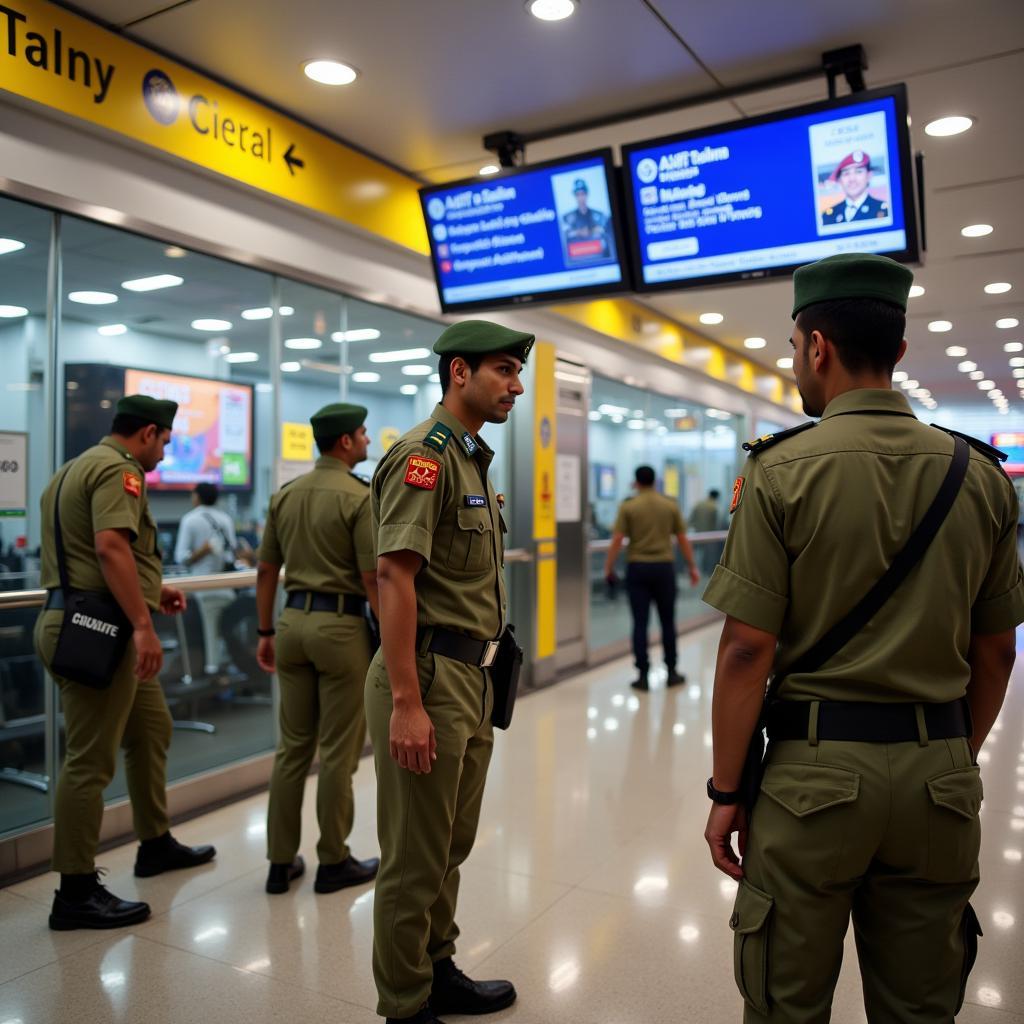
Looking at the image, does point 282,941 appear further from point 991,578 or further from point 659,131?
point 659,131

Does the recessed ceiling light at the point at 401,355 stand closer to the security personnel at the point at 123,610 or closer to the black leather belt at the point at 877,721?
the security personnel at the point at 123,610

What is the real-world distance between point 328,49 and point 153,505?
203 centimetres

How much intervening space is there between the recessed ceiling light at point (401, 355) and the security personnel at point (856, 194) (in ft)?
8.54

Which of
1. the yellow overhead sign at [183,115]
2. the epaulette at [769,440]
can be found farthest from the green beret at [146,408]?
the epaulette at [769,440]

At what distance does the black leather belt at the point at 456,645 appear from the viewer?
79.7 inches

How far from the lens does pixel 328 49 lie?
355 cm

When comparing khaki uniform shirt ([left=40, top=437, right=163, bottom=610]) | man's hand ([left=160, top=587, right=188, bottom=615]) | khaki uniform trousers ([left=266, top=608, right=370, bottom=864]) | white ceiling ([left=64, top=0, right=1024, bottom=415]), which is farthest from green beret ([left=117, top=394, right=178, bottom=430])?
white ceiling ([left=64, top=0, right=1024, bottom=415])

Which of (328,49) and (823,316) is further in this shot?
(328,49)

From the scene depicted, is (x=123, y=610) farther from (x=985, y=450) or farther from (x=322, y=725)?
(x=985, y=450)

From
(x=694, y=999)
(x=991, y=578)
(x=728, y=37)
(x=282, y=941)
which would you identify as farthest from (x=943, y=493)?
(x=728, y=37)

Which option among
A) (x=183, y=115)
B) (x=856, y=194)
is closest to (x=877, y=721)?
(x=856, y=194)

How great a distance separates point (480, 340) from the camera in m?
2.09

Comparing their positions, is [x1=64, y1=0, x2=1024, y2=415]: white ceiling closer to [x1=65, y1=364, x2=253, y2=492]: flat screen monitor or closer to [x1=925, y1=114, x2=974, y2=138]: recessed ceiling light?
[x1=925, y1=114, x2=974, y2=138]: recessed ceiling light

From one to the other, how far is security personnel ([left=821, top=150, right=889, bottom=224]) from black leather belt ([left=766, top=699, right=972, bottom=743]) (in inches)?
101
